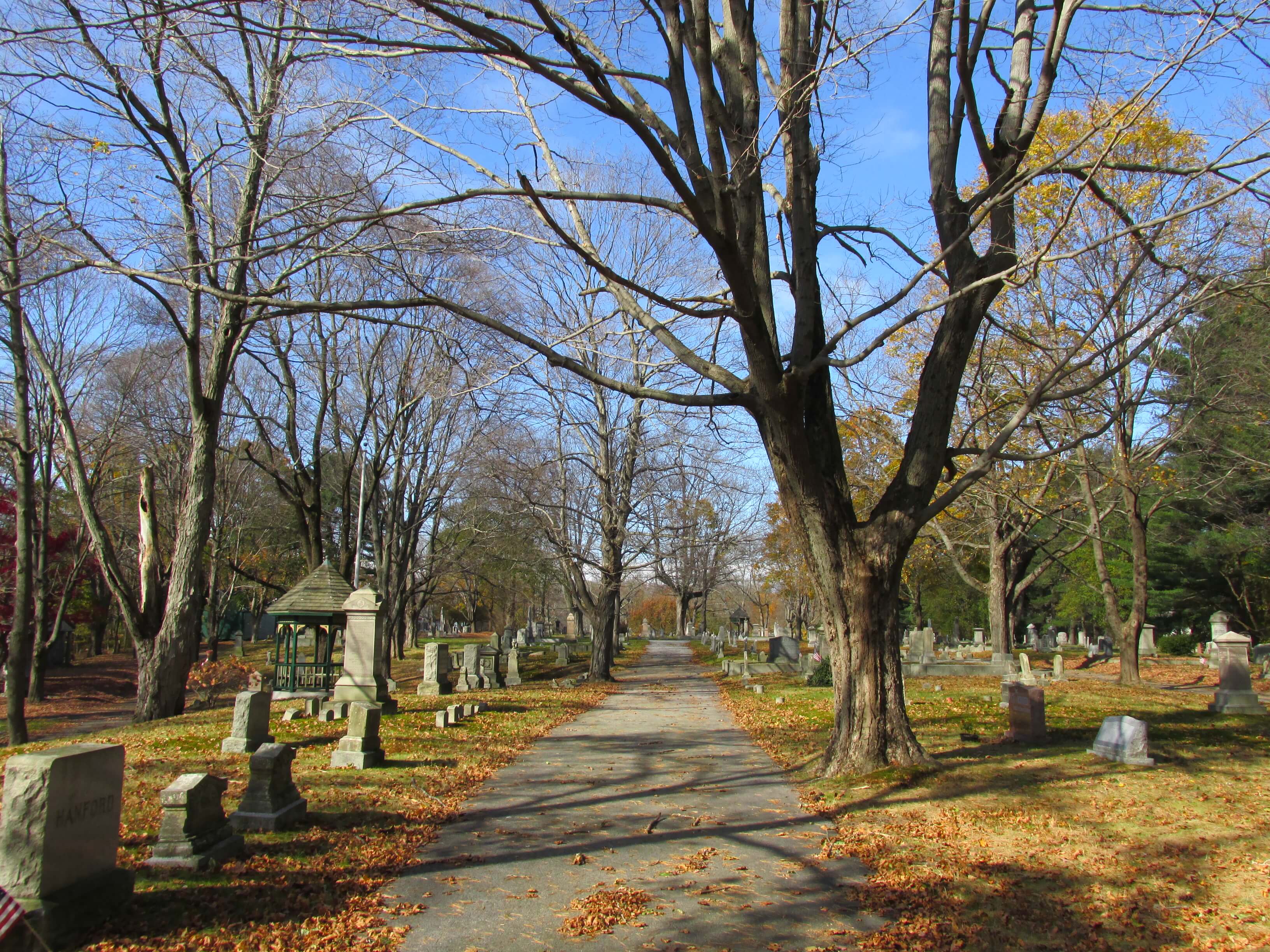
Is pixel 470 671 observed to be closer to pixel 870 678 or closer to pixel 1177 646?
pixel 870 678

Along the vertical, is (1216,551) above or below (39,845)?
above

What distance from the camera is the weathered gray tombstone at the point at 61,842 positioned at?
420 cm

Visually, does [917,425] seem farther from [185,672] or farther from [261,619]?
[261,619]

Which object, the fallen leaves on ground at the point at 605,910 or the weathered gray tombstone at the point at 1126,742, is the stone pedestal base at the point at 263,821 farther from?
the weathered gray tombstone at the point at 1126,742

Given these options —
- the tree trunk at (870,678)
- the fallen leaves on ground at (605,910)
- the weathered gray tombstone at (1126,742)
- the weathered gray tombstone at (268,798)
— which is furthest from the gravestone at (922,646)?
the weathered gray tombstone at (268,798)

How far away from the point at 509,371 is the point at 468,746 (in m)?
5.62

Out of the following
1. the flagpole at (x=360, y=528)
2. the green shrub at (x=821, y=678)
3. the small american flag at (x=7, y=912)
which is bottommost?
the green shrub at (x=821, y=678)

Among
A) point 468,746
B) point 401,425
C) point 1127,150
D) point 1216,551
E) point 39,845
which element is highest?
point 1127,150

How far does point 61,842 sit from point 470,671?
650 inches

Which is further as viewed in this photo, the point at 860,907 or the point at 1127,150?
the point at 1127,150

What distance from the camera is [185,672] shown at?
46.6 feet

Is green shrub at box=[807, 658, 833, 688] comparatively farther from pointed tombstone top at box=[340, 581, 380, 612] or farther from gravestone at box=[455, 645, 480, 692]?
pointed tombstone top at box=[340, 581, 380, 612]

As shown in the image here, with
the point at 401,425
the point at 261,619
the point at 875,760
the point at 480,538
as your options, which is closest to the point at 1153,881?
the point at 875,760

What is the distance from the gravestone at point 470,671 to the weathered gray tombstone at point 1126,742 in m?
14.3
